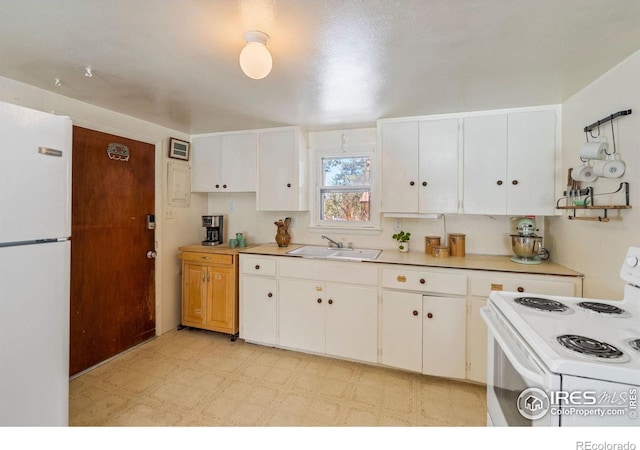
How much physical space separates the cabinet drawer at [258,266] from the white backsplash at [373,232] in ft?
2.03

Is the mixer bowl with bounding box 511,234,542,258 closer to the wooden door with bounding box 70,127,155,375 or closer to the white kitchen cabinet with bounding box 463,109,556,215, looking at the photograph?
the white kitchen cabinet with bounding box 463,109,556,215

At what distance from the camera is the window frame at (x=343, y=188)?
3.01m

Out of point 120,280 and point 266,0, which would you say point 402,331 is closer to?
point 266,0

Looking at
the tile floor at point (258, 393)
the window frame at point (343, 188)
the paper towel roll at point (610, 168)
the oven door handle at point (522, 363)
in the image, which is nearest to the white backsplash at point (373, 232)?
the window frame at point (343, 188)

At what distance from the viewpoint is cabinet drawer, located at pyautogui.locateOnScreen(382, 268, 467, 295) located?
2207 mm

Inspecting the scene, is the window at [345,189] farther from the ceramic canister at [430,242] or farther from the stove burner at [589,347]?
the stove burner at [589,347]


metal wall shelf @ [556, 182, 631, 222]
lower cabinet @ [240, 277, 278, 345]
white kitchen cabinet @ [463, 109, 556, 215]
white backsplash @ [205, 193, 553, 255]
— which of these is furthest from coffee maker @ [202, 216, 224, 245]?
metal wall shelf @ [556, 182, 631, 222]

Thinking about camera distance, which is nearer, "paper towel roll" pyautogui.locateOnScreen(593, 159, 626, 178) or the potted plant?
"paper towel roll" pyautogui.locateOnScreen(593, 159, 626, 178)

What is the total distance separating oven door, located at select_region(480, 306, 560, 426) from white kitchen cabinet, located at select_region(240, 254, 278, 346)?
185 centimetres

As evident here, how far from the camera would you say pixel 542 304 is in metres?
1.39

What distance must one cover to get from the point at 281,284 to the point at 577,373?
86.3 inches

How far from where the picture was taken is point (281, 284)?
272 centimetres

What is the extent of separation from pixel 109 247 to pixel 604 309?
3431 millimetres

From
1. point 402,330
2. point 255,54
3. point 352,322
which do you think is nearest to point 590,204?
point 402,330
